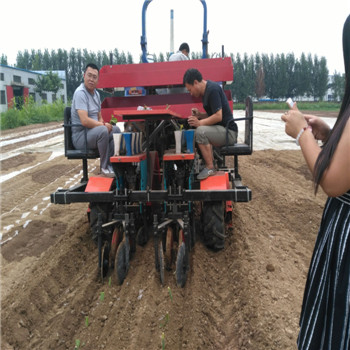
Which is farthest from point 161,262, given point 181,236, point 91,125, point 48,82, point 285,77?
point 285,77

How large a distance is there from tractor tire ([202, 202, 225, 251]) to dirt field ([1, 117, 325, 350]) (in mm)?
198

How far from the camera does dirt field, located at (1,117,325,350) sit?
298 centimetres

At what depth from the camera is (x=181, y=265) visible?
142 inches

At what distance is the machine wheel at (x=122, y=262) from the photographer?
374cm

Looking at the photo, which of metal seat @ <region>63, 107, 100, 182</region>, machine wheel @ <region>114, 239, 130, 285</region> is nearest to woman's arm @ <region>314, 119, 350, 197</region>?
machine wheel @ <region>114, 239, 130, 285</region>

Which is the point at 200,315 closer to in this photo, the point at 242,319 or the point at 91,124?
the point at 242,319

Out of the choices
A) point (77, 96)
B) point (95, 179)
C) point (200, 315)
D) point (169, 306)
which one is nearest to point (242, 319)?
point (200, 315)

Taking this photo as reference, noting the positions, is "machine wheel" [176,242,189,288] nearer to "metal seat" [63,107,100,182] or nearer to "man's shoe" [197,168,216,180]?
"man's shoe" [197,168,216,180]

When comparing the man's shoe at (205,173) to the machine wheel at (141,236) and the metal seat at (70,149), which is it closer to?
the machine wheel at (141,236)

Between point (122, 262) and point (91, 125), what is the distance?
1.72 meters

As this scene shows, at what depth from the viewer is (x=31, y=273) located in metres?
4.15

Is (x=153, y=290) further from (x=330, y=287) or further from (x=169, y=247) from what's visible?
(x=330, y=287)

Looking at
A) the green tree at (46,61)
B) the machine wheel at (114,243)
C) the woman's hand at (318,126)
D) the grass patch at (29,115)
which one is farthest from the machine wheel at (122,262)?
the green tree at (46,61)

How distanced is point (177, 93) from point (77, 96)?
4.94 ft
